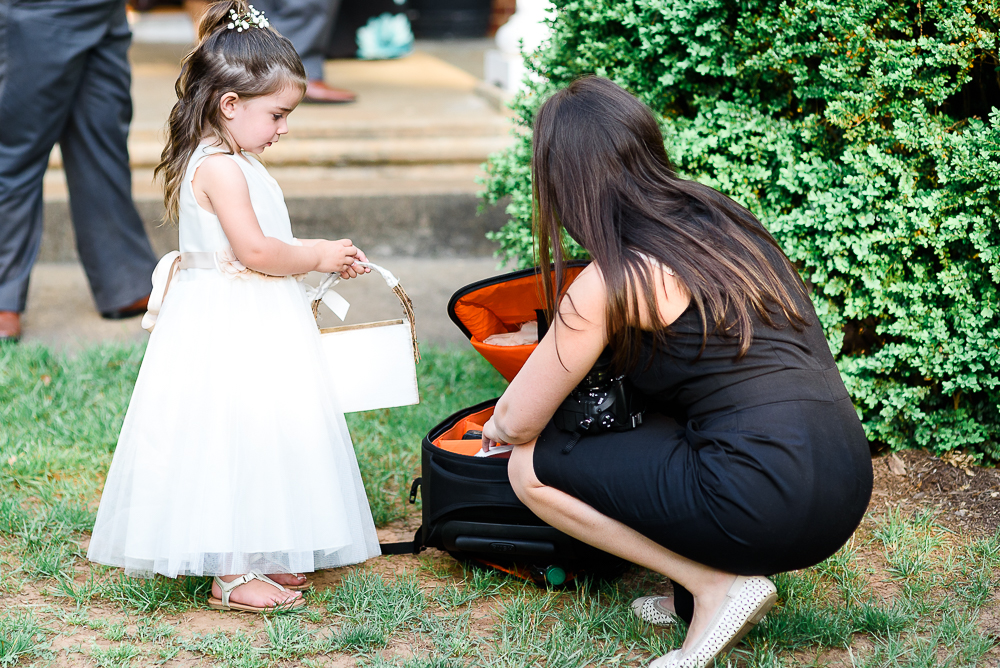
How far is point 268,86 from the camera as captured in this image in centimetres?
229

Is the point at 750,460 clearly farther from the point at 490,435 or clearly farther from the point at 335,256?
the point at 335,256

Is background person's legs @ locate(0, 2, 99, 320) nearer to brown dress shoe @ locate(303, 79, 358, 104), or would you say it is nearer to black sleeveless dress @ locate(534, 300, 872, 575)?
brown dress shoe @ locate(303, 79, 358, 104)

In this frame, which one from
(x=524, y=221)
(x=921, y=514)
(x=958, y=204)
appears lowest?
(x=921, y=514)

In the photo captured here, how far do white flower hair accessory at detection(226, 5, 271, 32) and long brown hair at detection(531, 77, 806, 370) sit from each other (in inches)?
31.5

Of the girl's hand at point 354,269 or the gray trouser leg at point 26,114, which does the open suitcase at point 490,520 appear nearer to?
the girl's hand at point 354,269

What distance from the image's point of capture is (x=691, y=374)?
6.61 ft

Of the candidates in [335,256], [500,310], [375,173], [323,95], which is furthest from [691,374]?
[323,95]

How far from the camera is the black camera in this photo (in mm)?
2127

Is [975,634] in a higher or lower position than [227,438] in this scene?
lower

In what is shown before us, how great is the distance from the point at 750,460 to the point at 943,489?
1.23m

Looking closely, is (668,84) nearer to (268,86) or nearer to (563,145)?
(563,145)

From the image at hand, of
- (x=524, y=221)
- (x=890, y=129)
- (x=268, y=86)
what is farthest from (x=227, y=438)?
(x=890, y=129)

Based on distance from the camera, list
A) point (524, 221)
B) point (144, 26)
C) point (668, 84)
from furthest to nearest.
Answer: point (144, 26)
point (524, 221)
point (668, 84)

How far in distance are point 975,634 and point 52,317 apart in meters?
4.02
